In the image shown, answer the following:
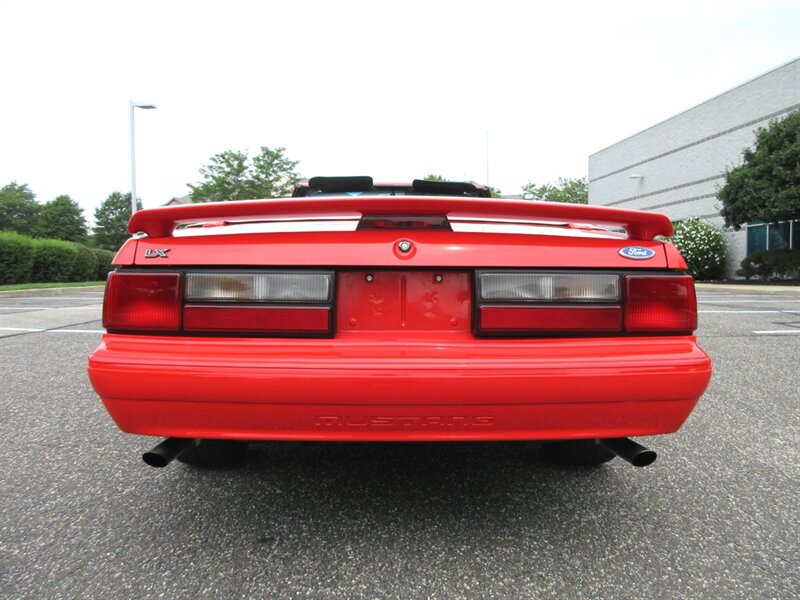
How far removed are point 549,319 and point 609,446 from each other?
533 mm

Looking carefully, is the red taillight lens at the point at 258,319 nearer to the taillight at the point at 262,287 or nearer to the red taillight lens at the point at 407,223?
the taillight at the point at 262,287

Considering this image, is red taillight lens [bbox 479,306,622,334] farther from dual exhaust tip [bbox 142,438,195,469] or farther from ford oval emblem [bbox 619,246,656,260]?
dual exhaust tip [bbox 142,438,195,469]

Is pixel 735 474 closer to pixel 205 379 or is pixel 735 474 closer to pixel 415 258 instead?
pixel 415 258

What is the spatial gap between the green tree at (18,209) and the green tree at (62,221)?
1.75 metres

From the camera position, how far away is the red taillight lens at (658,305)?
1.59 m

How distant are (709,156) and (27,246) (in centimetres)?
2920

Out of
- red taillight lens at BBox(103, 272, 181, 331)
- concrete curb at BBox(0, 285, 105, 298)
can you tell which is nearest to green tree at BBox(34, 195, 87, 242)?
concrete curb at BBox(0, 285, 105, 298)

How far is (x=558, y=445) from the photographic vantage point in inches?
85.8

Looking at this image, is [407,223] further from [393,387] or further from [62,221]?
[62,221]

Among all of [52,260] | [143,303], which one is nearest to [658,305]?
[143,303]

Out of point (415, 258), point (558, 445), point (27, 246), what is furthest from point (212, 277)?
point (27, 246)

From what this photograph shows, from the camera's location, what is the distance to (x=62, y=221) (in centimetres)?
6253

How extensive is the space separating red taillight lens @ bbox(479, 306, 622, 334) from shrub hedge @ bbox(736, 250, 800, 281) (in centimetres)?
2020

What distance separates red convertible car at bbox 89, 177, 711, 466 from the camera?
4.76 feet
